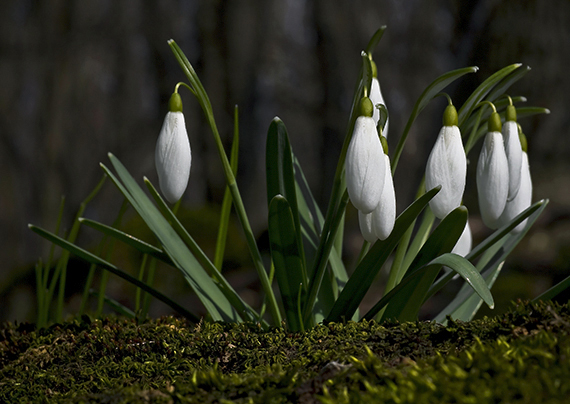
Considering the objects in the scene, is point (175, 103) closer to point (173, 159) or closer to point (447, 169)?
point (173, 159)

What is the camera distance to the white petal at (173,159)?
98cm

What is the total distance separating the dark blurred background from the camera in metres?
3.34

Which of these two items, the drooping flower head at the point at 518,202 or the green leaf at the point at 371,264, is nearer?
the green leaf at the point at 371,264

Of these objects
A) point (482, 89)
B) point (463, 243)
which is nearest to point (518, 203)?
point (463, 243)

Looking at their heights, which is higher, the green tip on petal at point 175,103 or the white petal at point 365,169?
the green tip on petal at point 175,103

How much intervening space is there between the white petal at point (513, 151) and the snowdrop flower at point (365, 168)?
0.38 meters

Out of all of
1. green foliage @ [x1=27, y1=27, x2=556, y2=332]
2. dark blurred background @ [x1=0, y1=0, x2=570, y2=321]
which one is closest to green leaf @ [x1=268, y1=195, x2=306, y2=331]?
green foliage @ [x1=27, y1=27, x2=556, y2=332]

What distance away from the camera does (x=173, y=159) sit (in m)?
0.98

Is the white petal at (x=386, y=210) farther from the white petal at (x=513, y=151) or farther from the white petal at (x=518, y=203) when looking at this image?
the white petal at (x=518, y=203)

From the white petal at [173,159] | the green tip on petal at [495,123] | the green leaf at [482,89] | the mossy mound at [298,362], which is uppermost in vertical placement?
the green leaf at [482,89]

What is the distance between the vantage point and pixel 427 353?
0.78 m

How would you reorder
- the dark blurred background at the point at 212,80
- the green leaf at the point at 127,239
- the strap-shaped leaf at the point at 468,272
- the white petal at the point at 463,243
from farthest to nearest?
the dark blurred background at the point at 212,80 < the white petal at the point at 463,243 < the green leaf at the point at 127,239 < the strap-shaped leaf at the point at 468,272

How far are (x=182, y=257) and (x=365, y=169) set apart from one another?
61 centimetres

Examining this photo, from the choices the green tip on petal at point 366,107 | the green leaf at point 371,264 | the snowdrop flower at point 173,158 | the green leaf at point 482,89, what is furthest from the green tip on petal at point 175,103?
the green leaf at point 482,89
